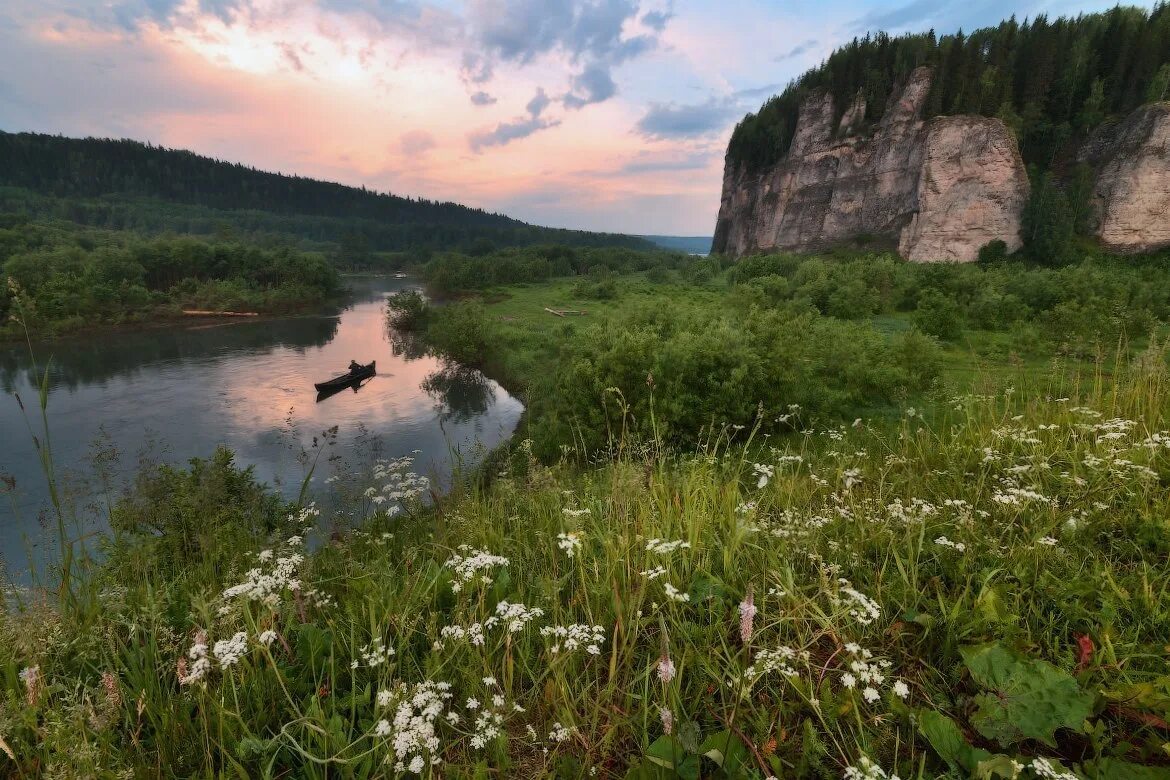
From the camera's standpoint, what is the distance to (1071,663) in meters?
2.36

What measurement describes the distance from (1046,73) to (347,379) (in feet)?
239

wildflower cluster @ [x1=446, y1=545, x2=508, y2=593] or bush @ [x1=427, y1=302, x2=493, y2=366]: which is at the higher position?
wildflower cluster @ [x1=446, y1=545, x2=508, y2=593]

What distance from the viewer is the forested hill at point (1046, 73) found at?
49.0 metres

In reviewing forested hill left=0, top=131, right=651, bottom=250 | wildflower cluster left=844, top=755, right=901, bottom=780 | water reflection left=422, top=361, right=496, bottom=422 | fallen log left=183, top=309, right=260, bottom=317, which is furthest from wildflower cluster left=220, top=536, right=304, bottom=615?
forested hill left=0, top=131, right=651, bottom=250

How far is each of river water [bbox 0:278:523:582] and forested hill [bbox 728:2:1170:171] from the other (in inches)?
2315

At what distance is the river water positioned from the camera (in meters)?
18.8

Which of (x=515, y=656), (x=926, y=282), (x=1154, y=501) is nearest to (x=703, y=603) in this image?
(x=515, y=656)

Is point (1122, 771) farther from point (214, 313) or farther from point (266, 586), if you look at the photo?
point (214, 313)

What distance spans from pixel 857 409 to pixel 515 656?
12827 millimetres

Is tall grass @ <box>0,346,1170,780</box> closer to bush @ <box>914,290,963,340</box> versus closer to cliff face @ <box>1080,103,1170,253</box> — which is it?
bush @ <box>914,290,963,340</box>

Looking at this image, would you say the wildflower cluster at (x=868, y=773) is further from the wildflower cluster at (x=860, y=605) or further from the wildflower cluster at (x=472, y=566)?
the wildflower cluster at (x=472, y=566)

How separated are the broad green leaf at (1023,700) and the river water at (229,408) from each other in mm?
10093

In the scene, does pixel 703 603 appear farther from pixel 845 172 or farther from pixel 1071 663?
pixel 845 172

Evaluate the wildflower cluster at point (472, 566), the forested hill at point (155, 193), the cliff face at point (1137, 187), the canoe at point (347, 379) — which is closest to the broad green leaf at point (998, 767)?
the wildflower cluster at point (472, 566)
